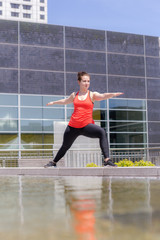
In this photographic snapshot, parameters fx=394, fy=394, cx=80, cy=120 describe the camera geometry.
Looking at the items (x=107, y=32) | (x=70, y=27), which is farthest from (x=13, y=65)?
(x=107, y=32)

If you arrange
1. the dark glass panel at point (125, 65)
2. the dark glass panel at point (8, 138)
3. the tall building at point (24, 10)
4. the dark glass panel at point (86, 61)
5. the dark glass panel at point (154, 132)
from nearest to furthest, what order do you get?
the dark glass panel at point (8, 138) < the dark glass panel at point (86, 61) < the dark glass panel at point (125, 65) < the dark glass panel at point (154, 132) < the tall building at point (24, 10)

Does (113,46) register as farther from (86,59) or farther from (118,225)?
(118,225)

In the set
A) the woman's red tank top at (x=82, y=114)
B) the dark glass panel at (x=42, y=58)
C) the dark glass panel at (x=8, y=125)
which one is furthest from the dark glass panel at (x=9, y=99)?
the woman's red tank top at (x=82, y=114)

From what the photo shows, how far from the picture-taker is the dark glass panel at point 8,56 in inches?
988

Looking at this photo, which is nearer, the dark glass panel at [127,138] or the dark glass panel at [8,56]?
the dark glass panel at [8,56]

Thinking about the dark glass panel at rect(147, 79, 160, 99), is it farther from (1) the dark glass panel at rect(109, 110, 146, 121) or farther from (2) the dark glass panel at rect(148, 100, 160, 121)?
(1) the dark glass panel at rect(109, 110, 146, 121)

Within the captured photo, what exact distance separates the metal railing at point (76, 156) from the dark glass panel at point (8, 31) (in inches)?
283

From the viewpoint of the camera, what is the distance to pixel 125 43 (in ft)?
93.2

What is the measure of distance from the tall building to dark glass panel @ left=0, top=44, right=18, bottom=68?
84.2m

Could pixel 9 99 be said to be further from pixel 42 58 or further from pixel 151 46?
pixel 151 46

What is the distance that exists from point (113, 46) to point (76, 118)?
20.1m

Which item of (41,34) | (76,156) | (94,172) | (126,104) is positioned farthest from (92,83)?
(94,172)

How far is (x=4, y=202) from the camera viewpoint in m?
4.07

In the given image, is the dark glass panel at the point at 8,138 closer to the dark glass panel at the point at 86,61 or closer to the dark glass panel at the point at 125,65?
the dark glass panel at the point at 86,61
